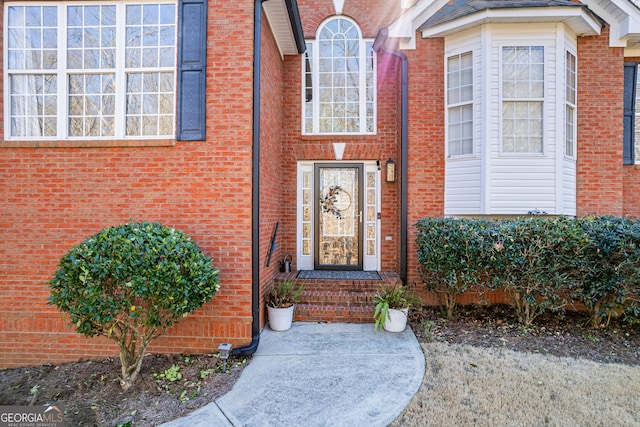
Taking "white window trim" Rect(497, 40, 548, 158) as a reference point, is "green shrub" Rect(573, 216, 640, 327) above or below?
below

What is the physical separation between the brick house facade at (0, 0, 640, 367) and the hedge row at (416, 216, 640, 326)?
Answer: 37.1 inches

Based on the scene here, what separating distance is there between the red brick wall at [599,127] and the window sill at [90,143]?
6768 millimetres

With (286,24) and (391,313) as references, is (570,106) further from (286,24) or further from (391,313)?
(286,24)

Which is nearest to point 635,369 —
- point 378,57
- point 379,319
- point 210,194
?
point 379,319

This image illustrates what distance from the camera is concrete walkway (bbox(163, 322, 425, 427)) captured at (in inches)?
106

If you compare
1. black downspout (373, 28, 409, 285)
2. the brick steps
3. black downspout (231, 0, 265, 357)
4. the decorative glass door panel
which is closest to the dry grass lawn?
the brick steps

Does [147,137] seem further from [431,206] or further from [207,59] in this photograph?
[431,206]

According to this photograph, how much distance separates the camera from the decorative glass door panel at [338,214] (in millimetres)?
6137

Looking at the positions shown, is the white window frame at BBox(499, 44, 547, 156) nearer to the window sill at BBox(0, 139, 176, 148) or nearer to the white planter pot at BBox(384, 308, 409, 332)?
the white planter pot at BBox(384, 308, 409, 332)

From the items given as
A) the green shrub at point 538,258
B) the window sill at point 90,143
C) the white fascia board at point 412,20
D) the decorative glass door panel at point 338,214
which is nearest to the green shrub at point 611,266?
the green shrub at point 538,258

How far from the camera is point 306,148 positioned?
6.07 metres

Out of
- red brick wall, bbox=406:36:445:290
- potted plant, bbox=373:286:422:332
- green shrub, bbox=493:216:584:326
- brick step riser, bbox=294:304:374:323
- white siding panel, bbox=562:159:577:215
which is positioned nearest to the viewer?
green shrub, bbox=493:216:584:326

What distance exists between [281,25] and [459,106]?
10.9 ft

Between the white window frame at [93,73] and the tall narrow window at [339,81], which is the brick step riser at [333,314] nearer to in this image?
the white window frame at [93,73]
